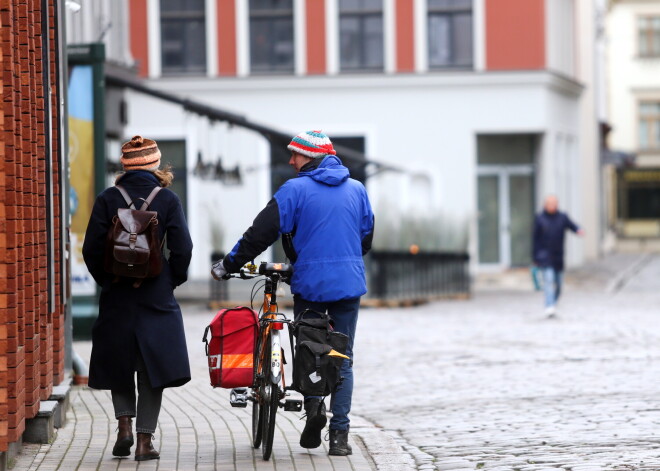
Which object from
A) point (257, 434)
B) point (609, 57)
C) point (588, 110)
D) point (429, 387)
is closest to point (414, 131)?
point (588, 110)

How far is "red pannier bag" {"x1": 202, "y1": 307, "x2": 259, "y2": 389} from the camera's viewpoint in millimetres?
7672

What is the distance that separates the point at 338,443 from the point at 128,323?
1316 mm

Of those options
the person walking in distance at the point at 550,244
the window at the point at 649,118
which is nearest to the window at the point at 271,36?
the person walking in distance at the point at 550,244

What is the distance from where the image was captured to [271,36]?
104ft

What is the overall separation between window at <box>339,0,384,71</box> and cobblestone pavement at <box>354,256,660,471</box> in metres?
12.0

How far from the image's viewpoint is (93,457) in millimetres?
7641

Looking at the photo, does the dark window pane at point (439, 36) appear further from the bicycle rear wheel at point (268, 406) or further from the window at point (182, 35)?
the bicycle rear wheel at point (268, 406)

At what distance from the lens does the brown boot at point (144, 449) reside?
7531 mm

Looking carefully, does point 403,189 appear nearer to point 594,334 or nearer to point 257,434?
point 594,334

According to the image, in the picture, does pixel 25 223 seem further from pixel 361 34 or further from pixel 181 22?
pixel 361 34

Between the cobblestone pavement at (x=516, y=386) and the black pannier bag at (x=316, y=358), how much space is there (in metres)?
0.79

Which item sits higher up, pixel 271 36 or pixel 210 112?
pixel 271 36

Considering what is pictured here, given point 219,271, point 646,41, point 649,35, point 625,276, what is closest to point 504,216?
point 625,276

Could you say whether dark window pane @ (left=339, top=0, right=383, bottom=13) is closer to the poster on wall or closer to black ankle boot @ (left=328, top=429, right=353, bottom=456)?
the poster on wall
